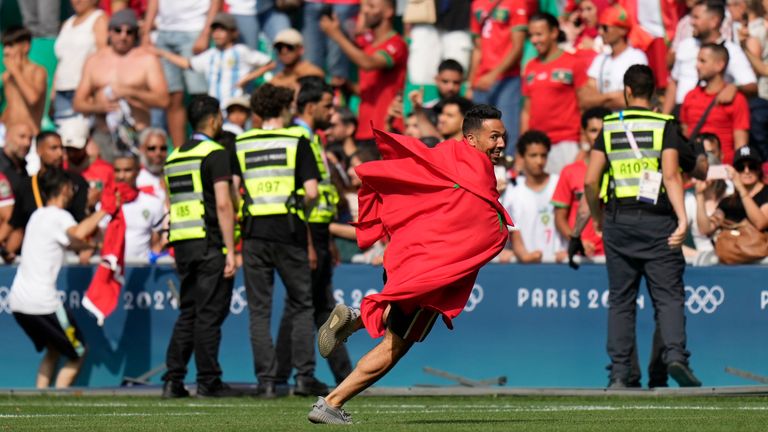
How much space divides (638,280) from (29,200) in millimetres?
6397

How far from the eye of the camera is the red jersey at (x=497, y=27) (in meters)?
17.5

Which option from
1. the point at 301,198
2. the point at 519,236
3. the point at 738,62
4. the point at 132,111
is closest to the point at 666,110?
the point at 738,62

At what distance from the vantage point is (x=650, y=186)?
12.9 metres

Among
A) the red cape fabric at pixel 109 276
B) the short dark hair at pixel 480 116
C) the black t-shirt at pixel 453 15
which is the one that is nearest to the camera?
the short dark hair at pixel 480 116

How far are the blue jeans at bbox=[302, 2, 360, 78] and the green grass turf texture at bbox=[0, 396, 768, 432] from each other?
6041mm

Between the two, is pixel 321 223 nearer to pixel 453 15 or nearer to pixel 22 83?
pixel 453 15

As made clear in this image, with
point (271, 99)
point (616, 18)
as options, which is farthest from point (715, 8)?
A: point (271, 99)

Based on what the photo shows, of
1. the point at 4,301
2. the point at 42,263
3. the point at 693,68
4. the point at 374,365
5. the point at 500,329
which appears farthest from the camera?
the point at 693,68

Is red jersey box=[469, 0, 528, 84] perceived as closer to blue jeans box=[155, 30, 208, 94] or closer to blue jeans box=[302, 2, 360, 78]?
blue jeans box=[302, 2, 360, 78]

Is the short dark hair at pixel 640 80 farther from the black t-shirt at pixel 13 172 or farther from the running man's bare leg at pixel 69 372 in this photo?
the black t-shirt at pixel 13 172

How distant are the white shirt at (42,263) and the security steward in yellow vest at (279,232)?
2.27 m

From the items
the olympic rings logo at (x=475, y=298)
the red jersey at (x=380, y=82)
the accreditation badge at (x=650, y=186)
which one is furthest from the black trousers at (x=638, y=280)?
the red jersey at (x=380, y=82)

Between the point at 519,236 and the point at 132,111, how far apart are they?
5.97 m

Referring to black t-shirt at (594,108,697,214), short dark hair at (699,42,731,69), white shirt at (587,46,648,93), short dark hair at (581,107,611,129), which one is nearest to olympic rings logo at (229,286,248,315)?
short dark hair at (581,107,611,129)
